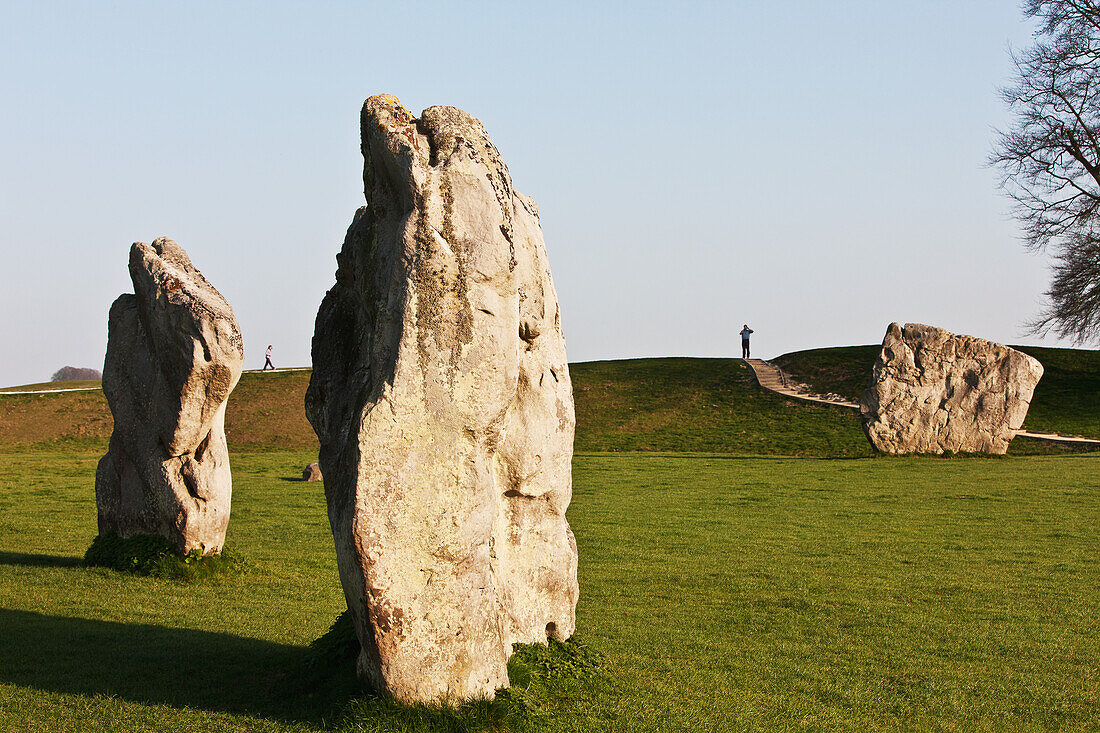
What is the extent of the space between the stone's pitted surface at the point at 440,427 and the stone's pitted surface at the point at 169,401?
4.92m

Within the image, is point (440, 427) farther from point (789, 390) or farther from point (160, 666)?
point (789, 390)

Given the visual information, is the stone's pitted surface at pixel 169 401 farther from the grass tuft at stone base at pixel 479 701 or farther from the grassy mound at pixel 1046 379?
the grassy mound at pixel 1046 379

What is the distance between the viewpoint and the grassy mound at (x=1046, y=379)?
35.8 metres

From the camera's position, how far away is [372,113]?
6.27 m

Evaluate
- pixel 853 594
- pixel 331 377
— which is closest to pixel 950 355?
pixel 853 594

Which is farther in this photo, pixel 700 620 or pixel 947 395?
pixel 947 395

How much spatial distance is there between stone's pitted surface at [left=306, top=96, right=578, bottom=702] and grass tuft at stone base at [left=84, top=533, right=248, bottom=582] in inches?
216

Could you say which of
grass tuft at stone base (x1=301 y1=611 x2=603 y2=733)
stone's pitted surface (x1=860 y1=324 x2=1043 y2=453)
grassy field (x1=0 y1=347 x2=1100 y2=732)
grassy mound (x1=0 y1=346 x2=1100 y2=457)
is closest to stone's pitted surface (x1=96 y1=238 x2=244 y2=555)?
grassy field (x1=0 y1=347 x2=1100 y2=732)

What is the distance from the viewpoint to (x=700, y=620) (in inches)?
404

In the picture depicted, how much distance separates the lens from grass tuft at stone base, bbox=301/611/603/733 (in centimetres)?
553

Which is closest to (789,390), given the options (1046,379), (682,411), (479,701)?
(682,411)

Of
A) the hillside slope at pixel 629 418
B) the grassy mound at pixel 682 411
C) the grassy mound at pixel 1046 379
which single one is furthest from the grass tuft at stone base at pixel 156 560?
the grassy mound at pixel 1046 379

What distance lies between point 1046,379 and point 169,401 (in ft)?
135

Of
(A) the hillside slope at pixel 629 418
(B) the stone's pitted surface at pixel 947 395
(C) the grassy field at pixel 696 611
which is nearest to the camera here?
(C) the grassy field at pixel 696 611
